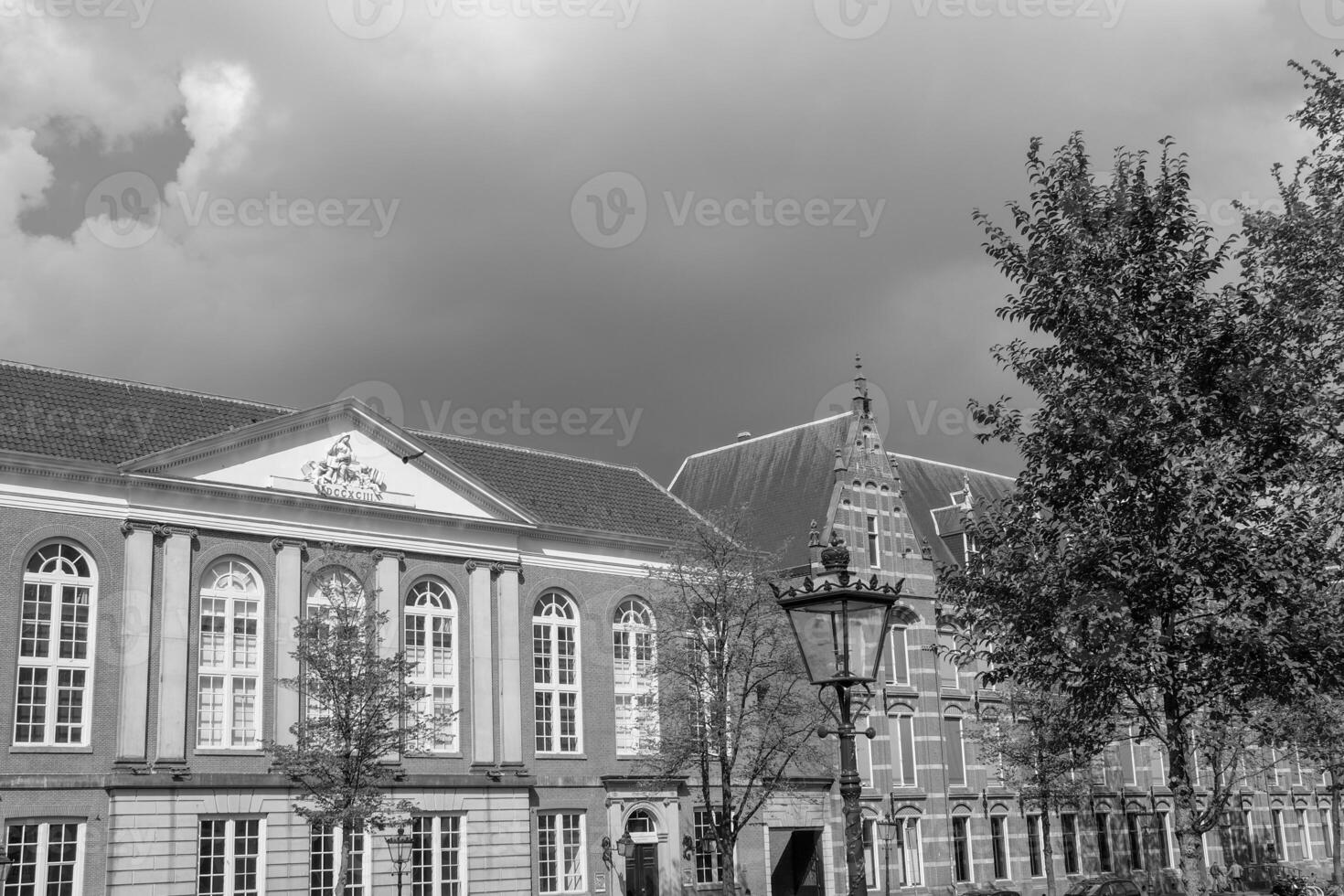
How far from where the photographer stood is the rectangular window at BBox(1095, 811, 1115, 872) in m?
58.5

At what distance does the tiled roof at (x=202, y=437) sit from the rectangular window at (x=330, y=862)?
1144 centimetres

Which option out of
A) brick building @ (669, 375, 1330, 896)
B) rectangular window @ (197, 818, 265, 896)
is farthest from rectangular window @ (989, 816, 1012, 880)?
rectangular window @ (197, 818, 265, 896)

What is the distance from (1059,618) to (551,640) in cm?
2755

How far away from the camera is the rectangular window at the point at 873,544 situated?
2050 inches

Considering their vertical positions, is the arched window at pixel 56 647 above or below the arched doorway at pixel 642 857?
above

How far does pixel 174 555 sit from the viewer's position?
116ft

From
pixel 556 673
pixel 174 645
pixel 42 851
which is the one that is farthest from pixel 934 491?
pixel 42 851

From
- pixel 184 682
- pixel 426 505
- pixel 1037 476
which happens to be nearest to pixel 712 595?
pixel 426 505

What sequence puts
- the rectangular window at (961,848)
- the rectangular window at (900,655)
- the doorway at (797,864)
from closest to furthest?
the doorway at (797,864) → the rectangular window at (900,655) → the rectangular window at (961,848)

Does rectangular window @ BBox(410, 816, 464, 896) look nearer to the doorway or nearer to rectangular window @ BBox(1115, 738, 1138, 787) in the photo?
the doorway

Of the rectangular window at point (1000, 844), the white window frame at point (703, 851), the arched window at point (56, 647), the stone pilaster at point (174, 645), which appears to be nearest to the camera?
the arched window at point (56, 647)

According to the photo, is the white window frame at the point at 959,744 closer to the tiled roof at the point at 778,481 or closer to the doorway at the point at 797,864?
the doorway at the point at 797,864

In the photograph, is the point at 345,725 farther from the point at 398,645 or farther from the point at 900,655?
the point at 900,655

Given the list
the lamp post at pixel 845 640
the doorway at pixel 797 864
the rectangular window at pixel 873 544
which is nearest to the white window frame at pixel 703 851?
the doorway at pixel 797 864
